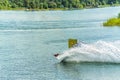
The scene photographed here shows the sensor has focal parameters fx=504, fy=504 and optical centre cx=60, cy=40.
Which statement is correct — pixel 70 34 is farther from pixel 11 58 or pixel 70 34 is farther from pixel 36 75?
pixel 36 75

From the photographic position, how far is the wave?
4881 cm

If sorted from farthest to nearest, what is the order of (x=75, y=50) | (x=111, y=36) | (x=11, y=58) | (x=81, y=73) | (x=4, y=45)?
(x=111, y=36)
(x=4, y=45)
(x=11, y=58)
(x=75, y=50)
(x=81, y=73)

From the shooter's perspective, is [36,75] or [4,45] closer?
[36,75]

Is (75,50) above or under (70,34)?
above

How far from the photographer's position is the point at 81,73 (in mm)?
43500

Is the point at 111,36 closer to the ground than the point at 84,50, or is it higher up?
closer to the ground

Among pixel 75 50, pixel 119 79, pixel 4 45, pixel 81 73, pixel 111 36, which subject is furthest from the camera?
pixel 111 36

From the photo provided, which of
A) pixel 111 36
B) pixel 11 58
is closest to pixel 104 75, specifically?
pixel 11 58

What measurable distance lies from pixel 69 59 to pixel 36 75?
8228 millimetres

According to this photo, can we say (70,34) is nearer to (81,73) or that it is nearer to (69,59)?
(69,59)

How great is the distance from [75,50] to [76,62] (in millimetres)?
1233

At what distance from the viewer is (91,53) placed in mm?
49188

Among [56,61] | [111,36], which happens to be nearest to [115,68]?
[56,61]

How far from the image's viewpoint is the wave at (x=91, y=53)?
4881cm
